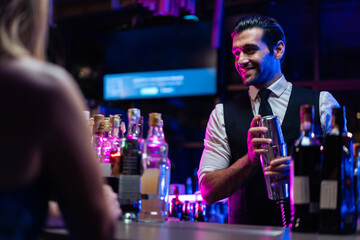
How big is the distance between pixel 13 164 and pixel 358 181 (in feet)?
3.14

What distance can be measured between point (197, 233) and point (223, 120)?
45.4 inches

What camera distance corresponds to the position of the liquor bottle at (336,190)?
1.21 m

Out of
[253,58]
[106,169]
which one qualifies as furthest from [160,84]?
[106,169]

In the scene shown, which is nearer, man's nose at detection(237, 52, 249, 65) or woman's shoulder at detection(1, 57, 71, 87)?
woman's shoulder at detection(1, 57, 71, 87)

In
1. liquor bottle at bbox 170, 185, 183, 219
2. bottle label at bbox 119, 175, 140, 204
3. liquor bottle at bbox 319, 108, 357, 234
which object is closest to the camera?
liquor bottle at bbox 319, 108, 357, 234

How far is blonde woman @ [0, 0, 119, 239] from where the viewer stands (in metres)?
0.72

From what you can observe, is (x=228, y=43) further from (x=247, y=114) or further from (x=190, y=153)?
(x=247, y=114)

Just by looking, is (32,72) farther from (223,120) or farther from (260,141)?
(223,120)

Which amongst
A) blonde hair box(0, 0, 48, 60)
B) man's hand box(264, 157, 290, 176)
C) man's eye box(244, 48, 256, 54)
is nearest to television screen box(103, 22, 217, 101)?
man's eye box(244, 48, 256, 54)

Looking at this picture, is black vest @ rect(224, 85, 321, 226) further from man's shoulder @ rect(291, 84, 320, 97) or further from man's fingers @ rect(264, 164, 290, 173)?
man's fingers @ rect(264, 164, 290, 173)

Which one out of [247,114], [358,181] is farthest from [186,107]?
[358,181]

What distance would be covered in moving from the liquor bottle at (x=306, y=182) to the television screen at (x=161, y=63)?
11.9ft

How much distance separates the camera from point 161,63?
5219 millimetres

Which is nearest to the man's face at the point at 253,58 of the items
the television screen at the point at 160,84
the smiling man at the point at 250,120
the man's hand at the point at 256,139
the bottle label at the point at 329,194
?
the smiling man at the point at 250,120
